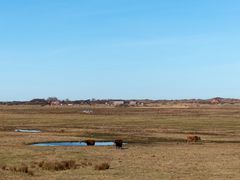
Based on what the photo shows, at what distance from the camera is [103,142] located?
4816cm

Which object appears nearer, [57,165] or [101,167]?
[101,167]

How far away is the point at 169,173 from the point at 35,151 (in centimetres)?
1400

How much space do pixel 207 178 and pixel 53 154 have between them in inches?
543

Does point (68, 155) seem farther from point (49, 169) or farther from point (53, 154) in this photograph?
point (49, 169)

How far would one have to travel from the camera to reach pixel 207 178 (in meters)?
23.9

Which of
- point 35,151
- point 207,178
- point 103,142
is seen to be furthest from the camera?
point 103,142

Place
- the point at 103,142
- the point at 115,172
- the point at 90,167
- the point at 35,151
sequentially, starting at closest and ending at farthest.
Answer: the point at 115,172
the point at 90,167
the point at 35,151
the point at 103,142

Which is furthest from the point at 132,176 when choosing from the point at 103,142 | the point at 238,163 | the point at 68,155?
the point at 103,142

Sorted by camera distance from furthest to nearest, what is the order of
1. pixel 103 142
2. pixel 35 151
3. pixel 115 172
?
Answer: pixel 103 142, pixel 35 151, pixel 115 172

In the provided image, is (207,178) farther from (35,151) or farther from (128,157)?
(35,151)

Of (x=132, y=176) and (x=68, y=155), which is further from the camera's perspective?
(x=68, y=155)

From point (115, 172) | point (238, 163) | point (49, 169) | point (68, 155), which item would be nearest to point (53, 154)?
point (68, 155)

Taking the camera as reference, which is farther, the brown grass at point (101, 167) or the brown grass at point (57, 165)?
the brown grass at point (57, 165)

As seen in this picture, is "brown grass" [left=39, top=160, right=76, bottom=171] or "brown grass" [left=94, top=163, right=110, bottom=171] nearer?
"brown grass" [left=94, top=163, right=110, bottom=171]
